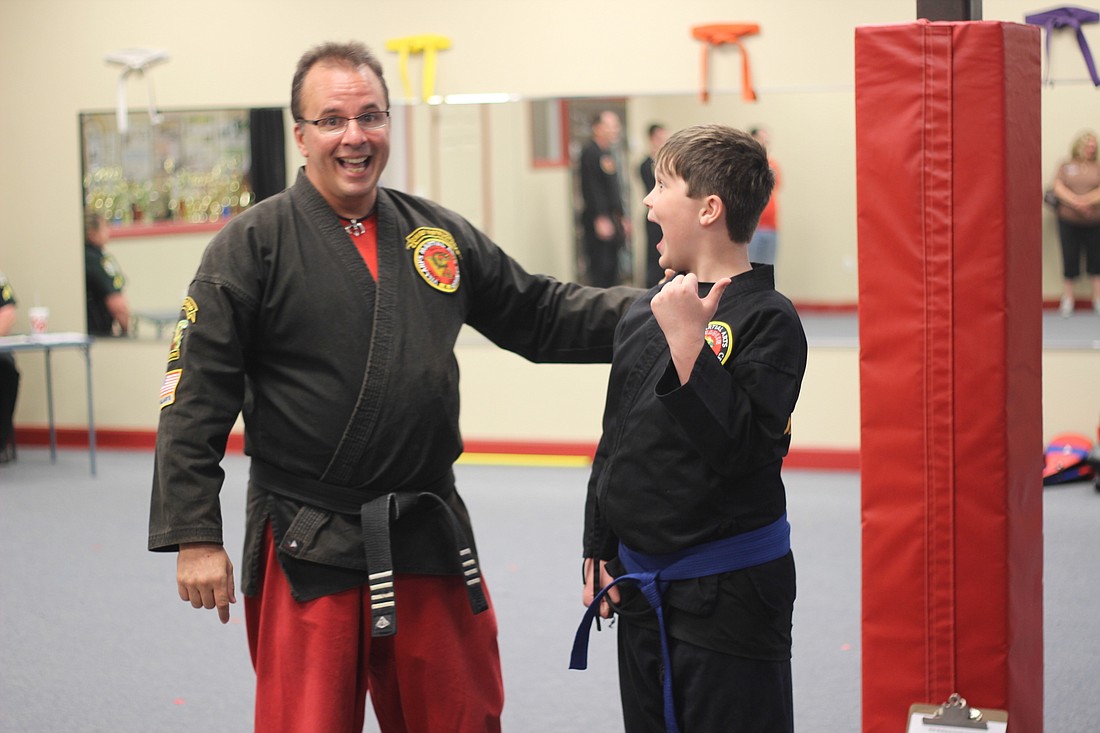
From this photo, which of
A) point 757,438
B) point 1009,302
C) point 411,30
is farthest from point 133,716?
point 411,30

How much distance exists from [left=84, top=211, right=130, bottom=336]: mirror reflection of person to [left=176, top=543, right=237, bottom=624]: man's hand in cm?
576

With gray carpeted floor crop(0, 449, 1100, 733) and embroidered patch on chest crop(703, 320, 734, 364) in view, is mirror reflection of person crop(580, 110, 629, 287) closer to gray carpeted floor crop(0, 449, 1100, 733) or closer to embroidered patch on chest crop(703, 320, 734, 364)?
gray carpeted floor crop(0, 449, 1100, 733)

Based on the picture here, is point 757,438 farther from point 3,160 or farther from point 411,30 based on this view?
point 3,160

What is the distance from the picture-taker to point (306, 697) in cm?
203

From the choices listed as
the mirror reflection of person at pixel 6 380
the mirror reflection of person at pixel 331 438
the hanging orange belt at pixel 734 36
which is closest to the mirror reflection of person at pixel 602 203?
the hanging orange belt at pixel 734 36

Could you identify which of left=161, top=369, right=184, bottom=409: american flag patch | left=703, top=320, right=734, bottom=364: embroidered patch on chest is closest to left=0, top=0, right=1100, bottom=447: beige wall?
left=703, top=320, right=734, bottom=364: embroidered patch on chest

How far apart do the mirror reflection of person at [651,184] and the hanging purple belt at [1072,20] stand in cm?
180

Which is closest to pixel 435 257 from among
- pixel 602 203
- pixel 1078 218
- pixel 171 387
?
pixel 171 387

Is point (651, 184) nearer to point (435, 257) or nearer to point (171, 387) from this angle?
point (435, 257)

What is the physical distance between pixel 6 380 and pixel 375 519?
217 inches

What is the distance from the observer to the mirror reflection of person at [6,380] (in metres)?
6.83

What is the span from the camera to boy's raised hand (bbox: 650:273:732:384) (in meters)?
1.69

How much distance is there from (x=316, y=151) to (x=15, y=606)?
113 inches

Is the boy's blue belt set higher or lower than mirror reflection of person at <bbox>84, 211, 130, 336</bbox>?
lower
